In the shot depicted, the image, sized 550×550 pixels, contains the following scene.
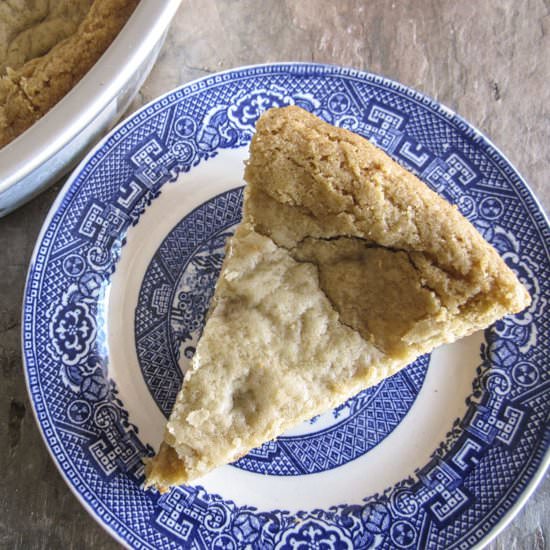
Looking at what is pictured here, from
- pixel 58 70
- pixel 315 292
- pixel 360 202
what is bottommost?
pixel 315 292

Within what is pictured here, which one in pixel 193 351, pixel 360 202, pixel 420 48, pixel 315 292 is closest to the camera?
pixel 360 202

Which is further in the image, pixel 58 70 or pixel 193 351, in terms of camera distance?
pixel 193 351

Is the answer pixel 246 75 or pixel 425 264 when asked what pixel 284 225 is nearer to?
pixel 425 264

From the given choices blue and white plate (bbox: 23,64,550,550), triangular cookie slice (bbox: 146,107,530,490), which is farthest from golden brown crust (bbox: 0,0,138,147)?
triangular cookie slice (bbox: 146,107,530,490)

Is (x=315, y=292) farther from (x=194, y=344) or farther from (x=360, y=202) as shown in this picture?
(x=194, y=344)

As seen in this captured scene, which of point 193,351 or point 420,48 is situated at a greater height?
point 420,48

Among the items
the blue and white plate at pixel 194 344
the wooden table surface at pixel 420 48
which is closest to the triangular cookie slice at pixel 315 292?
the blue and white plate at pixel 194 344

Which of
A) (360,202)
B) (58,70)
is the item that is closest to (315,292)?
(360,202)
